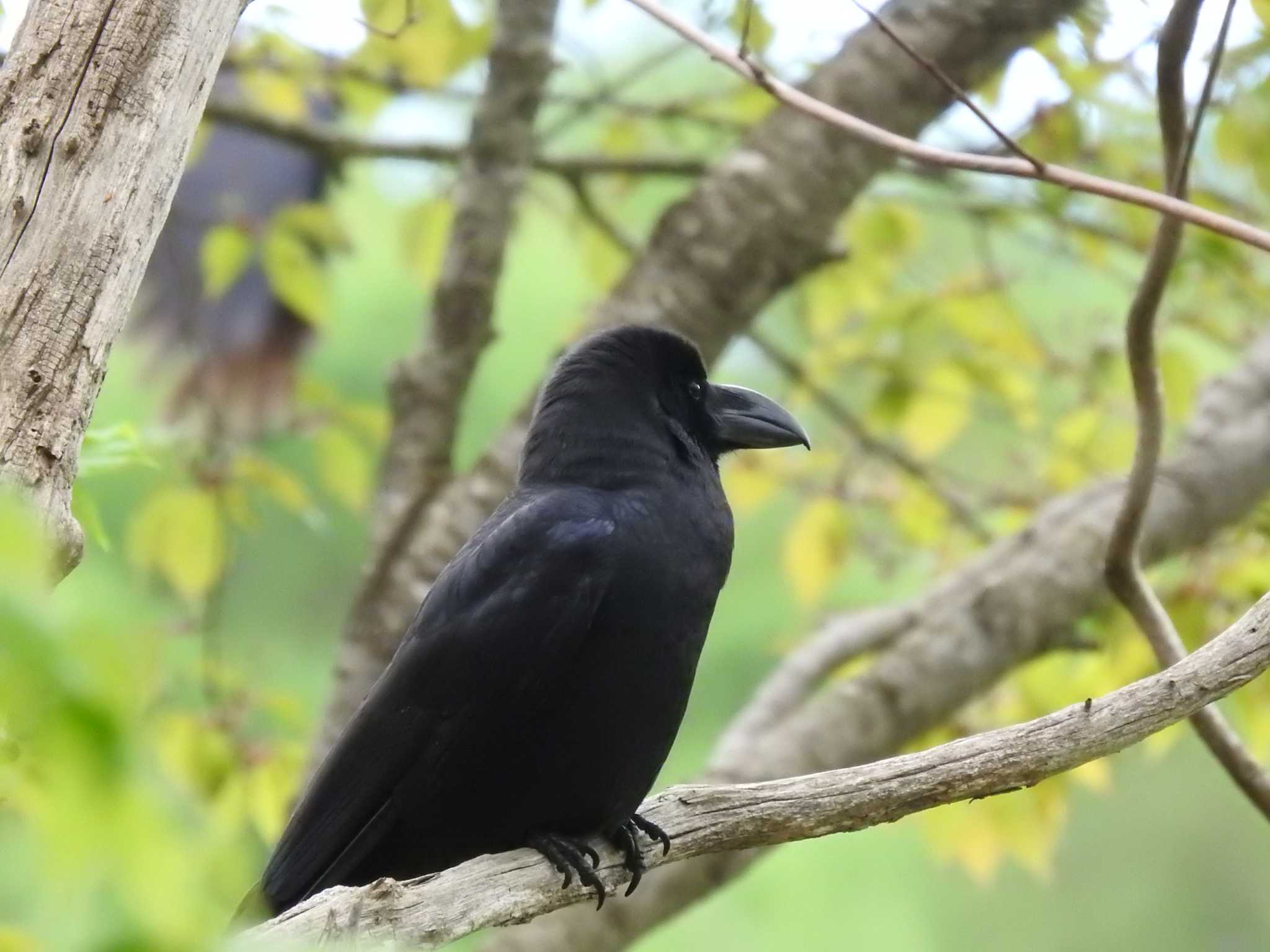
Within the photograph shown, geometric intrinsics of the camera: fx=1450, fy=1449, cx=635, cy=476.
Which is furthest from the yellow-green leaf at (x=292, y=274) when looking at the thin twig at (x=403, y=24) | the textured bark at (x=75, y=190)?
the textured bark at (x=75, y=190)

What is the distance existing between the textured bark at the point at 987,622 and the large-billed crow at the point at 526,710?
1088 mm

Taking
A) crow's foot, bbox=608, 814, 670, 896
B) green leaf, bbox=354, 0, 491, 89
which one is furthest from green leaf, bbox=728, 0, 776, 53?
crow's foot, bbox=608, 814, 670, 896

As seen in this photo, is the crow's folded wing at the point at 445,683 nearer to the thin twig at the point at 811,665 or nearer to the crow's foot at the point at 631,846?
the crow's foot at the point at 631,846

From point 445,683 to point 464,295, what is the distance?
1.30 m

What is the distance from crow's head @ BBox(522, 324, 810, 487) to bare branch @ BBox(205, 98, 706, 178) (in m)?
1.31

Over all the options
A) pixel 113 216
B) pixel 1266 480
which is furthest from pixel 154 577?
pixel 1266 480

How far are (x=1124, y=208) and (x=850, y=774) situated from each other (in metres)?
2.52

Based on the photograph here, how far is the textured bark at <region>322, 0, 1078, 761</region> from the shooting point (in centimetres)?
325

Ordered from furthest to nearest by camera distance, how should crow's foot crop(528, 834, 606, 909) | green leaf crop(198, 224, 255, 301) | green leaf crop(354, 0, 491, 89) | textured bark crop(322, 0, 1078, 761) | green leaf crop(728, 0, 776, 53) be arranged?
1. green leaf crop(198, 224, 255, 301)
2. textured bark crop(322, 0, 1078, 761)
3. green leaf crop(354, 0, 491, 89)
4. green leaf crop(728, 0, 776, 53)
5. crow's foot crop(528, 834, 606, 909)

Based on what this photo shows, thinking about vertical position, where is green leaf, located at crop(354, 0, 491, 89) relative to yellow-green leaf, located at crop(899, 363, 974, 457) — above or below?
above

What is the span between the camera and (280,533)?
7840 mm

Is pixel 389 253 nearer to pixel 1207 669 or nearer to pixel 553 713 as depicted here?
pixel 553 713

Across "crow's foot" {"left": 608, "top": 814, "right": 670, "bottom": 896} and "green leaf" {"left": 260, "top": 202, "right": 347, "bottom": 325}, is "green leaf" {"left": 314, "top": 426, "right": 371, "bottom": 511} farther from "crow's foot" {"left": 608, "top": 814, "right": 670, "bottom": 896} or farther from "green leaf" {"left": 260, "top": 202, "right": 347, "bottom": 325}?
"crow's foot" {"left": 608, "top": 814, "right": 670, "bottom": 896}

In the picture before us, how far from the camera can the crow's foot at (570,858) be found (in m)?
2.00
